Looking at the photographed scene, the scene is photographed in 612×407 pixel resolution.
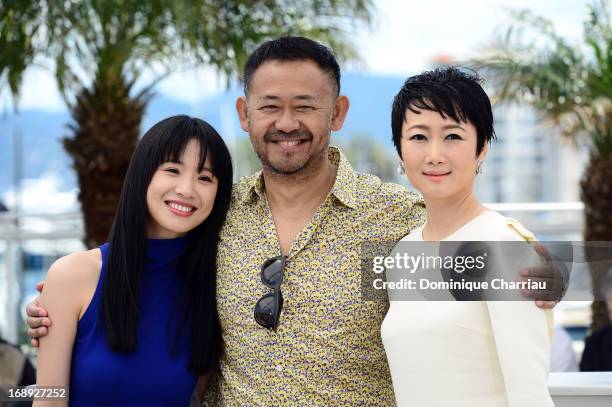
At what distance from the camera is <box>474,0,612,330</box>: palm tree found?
6758 mm

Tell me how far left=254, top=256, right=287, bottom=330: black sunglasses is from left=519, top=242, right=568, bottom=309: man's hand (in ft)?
2.86

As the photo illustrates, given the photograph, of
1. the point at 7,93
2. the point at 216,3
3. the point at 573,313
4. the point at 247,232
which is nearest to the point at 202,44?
the point at 216,3

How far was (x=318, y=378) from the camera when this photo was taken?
2.64m

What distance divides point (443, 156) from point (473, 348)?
19.9 inches

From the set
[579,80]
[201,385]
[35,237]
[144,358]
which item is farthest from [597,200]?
[144,358]

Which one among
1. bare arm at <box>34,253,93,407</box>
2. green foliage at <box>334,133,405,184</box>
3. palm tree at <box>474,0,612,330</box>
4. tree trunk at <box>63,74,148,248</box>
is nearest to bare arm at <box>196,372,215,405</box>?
bare arm at <box>34,253,93,407</box>

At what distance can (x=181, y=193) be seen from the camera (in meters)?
2.69

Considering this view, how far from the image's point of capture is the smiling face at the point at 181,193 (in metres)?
2.70

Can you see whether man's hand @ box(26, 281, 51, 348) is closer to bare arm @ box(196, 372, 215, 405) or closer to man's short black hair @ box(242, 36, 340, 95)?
bare arm @ box(196, 372, 215, 405)

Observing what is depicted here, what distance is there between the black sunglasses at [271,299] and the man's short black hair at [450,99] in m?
0.64

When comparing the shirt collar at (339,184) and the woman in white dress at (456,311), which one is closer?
the woman in white dress at (456,311)

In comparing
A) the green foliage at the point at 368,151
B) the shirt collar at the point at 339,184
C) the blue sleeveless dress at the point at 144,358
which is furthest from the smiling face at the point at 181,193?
the green foliage at the point at 368,151

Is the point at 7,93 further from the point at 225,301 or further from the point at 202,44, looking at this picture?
the point at 225,301

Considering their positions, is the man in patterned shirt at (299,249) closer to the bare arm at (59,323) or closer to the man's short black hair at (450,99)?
the bare arm at (59,323)
